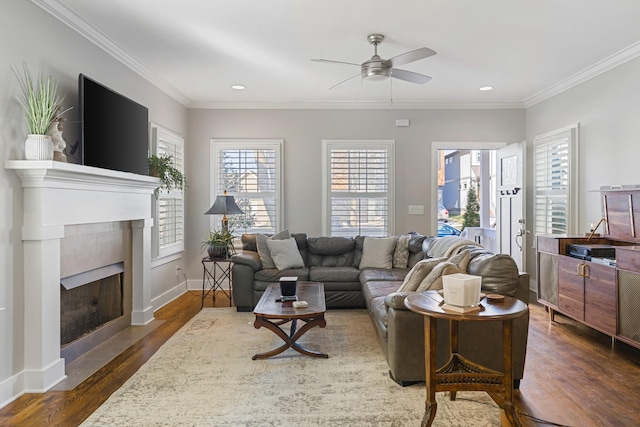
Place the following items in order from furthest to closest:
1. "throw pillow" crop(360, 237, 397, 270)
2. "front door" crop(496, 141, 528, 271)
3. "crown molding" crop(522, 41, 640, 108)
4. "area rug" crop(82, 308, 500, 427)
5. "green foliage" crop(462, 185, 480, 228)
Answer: "green foliage" crop(462, 185, 480, 228), "front door" crop(496, 141, 528, 271), "throw pillow" crop(360, 237, 397, 270), "crown molding" crop(522, 41, 640, 108), "area rug" crop(82, 308, 500, 427)

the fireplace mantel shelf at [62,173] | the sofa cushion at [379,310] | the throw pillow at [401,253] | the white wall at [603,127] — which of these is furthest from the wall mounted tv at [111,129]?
the white wall at [603,127]

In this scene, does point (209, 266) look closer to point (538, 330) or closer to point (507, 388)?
point (538, 330)

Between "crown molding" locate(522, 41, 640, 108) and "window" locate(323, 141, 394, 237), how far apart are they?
6.81ft

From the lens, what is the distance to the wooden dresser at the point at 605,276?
11.0 feet

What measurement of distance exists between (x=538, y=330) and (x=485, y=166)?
5.15 metres

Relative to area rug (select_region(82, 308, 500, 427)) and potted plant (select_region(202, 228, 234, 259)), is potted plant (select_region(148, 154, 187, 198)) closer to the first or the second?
potted plant (select_region(202, 228, 234, 259))

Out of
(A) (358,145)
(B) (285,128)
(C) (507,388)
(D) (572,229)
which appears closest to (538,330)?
(D) (572,229)

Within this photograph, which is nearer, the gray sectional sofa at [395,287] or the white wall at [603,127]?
the gray sectional sofa at [395,287]

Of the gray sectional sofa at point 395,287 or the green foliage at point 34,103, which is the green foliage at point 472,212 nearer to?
the gray sectional sofa at point 395,287

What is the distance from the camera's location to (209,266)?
6.19 metres

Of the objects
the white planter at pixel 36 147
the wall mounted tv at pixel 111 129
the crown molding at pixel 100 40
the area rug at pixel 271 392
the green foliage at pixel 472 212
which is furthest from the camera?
the green foliage at pixel 472 212

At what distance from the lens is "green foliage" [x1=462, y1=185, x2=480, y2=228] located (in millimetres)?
8586

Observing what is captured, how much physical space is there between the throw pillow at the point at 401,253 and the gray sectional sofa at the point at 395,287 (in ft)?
0.19

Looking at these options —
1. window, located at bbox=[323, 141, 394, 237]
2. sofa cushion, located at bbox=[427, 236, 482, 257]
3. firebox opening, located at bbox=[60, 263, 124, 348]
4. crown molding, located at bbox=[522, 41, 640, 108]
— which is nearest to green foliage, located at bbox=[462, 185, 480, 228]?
crown molding, located at bbox=[522, 41, 640, 108]
